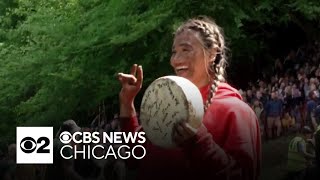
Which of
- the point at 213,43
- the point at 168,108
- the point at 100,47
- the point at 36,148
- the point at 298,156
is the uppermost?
the point at 100,47

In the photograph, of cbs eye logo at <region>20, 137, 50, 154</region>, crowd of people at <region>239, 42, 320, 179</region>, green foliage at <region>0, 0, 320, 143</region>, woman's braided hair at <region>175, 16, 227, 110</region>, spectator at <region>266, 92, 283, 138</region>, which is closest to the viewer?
woman's braided hair at <region>175, 16, 227, 110</region>

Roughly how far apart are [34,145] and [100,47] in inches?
40.1

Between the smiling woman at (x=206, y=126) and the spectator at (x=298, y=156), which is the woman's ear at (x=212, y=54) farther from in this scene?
the spectator at (x=298, y=156)

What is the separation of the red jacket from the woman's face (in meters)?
0.05

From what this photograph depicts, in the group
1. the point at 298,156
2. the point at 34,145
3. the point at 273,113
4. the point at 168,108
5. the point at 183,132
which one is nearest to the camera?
the point at 183,132

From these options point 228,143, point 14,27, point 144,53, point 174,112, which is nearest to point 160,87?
point 174,112

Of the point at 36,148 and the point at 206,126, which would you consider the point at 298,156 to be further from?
the point at 206,126

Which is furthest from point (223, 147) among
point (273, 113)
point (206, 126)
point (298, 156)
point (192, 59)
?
point (273, 113)

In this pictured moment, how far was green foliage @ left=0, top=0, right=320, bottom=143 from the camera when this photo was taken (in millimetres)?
3598

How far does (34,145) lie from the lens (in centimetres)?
304

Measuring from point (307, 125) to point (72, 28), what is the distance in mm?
1963

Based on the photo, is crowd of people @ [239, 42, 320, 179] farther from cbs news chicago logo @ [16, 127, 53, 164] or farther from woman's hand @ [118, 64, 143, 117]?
woman's hand @ [118, 64, 143, 117]

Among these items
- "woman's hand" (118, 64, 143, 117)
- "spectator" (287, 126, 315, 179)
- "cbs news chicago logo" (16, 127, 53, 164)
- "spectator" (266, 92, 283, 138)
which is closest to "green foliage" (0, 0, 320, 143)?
"cbs news chicago logo" (16, 127, 53, 164)

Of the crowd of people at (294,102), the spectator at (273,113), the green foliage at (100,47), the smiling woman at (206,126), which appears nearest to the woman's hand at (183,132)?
the smiling woman at (206,126)
